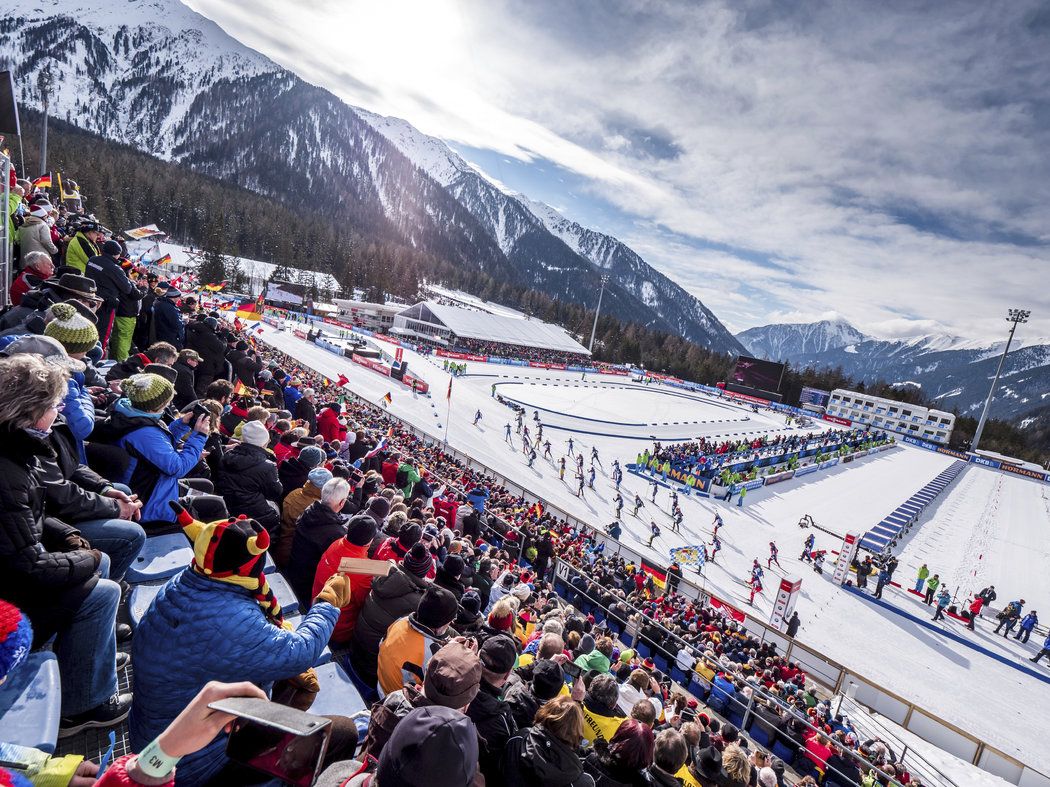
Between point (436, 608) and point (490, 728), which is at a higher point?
point (436, 608)

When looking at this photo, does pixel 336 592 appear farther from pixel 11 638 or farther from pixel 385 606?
pixel 11 638

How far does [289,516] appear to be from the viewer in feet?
16.7

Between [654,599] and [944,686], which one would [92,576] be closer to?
[654,599]

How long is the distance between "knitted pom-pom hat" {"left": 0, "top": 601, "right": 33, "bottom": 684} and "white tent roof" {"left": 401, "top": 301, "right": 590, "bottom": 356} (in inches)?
2678

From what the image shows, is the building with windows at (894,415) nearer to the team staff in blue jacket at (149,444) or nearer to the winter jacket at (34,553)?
the team staff in blue jacket at (149,444)

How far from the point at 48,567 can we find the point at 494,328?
2980 inches

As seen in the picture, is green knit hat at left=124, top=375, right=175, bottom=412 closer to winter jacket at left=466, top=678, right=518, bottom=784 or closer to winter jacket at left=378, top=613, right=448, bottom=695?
winter jacket at left=378, top=613, right=448, bottom=695

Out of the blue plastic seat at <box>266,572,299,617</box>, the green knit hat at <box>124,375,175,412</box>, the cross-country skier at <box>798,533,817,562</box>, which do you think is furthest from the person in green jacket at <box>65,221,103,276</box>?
the cross-country skier at <box>798,533,817,562</box>

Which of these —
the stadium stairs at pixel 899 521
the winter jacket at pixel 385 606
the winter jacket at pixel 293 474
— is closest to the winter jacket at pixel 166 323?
the winter jacket at pixel 293 474

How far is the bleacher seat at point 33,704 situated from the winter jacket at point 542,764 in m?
2.03

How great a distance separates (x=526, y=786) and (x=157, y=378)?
4.01m

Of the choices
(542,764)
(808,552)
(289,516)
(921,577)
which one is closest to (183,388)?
(289,516)

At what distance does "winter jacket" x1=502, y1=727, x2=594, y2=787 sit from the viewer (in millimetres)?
2580

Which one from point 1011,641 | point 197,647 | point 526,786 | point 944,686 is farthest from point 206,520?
point 1011,641
